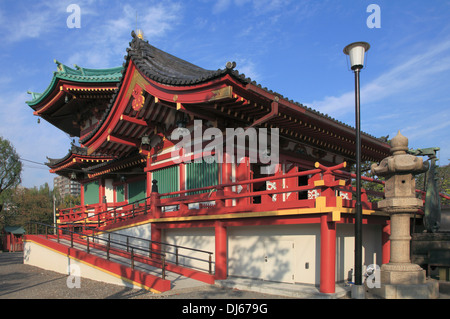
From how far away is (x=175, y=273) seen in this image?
396 inches

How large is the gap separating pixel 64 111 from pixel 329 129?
57.7 feet

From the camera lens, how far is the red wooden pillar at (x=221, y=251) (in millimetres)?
9216

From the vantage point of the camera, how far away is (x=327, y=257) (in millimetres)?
7344

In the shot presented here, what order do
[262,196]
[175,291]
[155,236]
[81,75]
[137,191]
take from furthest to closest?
[81,75], [137,191], [155,236], [262,196], [175,291]

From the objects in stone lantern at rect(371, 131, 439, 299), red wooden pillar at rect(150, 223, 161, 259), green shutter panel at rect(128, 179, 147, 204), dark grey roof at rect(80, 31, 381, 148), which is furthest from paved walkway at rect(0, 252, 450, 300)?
green shutter panel at rect(128, 179, 147, 204)

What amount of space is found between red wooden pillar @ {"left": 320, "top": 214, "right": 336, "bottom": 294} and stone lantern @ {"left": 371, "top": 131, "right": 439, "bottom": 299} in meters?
0.90

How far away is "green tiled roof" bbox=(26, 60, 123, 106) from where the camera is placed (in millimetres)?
18656

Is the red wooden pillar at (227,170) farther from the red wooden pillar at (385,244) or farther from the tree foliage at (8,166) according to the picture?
the tree foliage at (8,166)

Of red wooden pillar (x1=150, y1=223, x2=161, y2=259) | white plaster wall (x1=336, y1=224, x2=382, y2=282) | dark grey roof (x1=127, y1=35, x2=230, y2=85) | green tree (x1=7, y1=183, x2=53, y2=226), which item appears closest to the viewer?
white plaster wall (x1=336, y1=224, x2=382, y2=282)

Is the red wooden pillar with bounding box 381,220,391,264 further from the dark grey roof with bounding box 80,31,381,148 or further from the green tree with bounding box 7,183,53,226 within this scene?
the green tree with bounding box 7,183,53,226

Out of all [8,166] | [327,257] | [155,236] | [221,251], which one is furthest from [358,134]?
[8,166]

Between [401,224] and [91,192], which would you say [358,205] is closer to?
[401,224]

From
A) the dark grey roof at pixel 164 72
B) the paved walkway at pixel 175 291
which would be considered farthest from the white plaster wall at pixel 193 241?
the dark grey roof at pixel 164 72

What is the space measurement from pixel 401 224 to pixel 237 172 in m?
4.80
